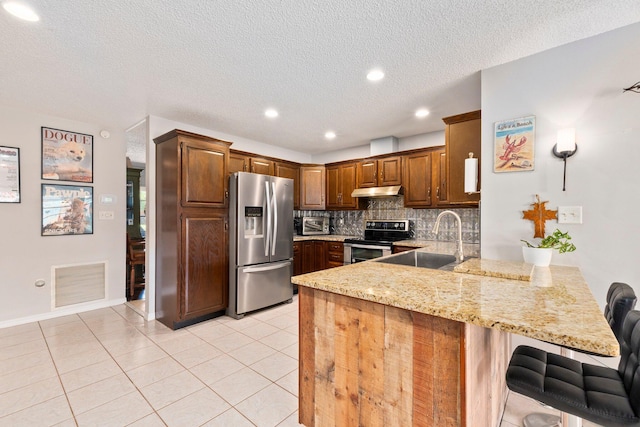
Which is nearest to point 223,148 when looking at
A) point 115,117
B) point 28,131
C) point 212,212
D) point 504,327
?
point 212,212

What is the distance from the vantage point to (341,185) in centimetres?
491

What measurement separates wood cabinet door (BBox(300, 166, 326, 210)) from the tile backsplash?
0.40 metres

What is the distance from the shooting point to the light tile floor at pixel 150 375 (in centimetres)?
179

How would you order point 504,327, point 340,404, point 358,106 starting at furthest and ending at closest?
point 358,106 < point 340,404 < point 504,327

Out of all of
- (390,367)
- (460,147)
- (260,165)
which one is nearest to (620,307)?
(390,367)

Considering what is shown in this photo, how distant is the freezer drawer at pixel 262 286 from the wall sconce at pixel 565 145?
3.08m

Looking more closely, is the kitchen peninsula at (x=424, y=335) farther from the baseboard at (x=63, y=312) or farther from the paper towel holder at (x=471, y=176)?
the baseboard at (x=63, y=312)

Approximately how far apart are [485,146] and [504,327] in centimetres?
182

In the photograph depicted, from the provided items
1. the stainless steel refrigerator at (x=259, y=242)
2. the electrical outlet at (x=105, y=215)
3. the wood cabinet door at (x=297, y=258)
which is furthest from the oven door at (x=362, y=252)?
the electrical outlet at (x=105, y=215)

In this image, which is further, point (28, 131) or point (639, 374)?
point (28, 131)

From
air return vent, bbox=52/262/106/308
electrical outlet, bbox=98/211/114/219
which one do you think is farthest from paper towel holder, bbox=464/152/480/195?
air return vent, bbox=52/262/106/308

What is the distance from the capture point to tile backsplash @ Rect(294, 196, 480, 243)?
153 inches

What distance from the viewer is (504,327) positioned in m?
0.91

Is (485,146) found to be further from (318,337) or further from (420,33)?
(318,337)
